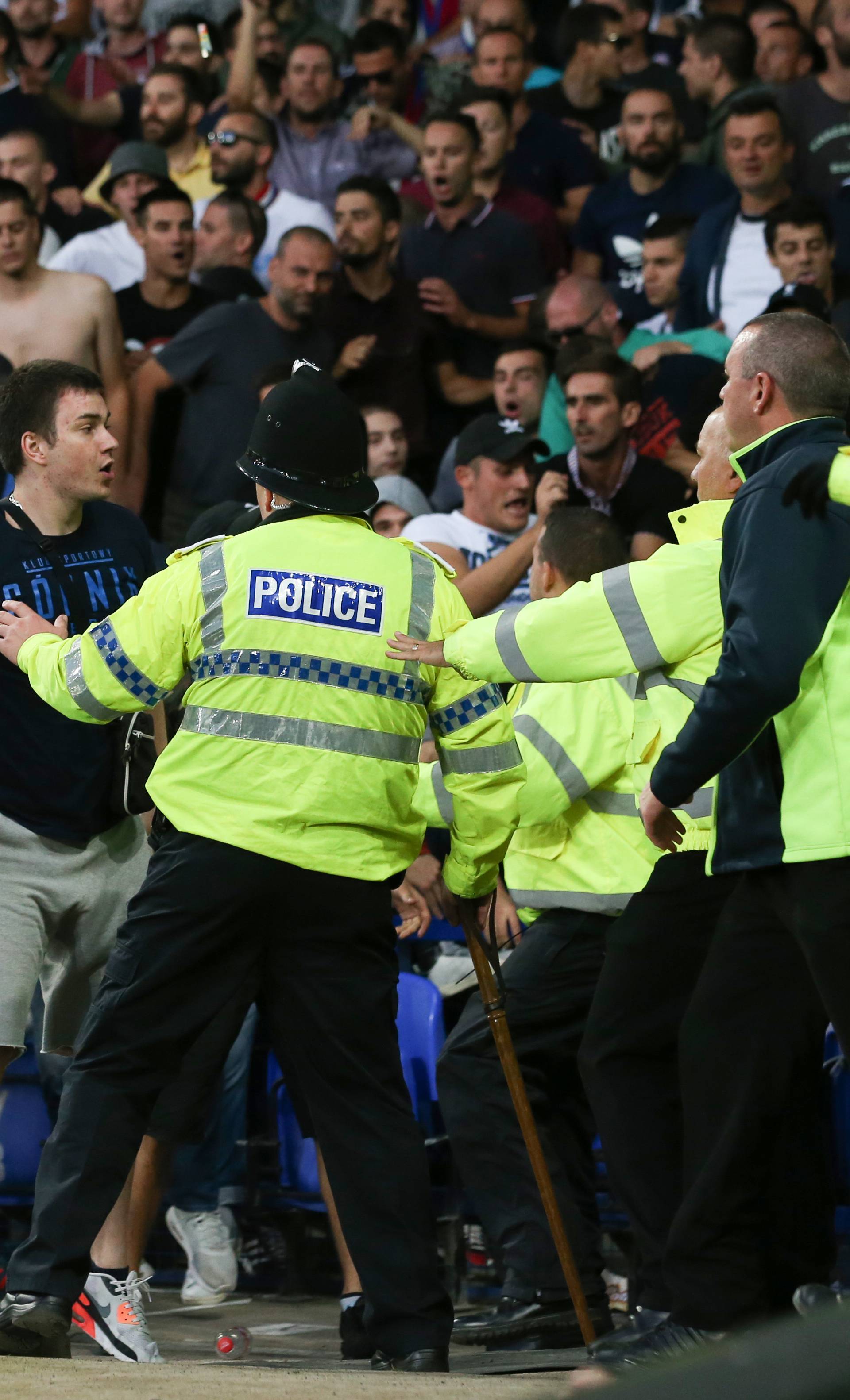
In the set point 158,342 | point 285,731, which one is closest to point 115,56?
point 158,342

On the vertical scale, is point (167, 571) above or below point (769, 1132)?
above

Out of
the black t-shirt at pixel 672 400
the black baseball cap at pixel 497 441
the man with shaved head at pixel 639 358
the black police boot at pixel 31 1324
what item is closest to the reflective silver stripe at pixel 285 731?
the black police boot at pixel 31 1324

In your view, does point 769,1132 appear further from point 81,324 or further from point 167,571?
point 81,324

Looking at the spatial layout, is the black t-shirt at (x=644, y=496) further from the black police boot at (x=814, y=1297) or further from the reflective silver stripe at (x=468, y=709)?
the black police boot at (x=814, y=1297)

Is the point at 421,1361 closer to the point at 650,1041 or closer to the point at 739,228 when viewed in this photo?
the point at 650,1041

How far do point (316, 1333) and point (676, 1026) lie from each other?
1.75m

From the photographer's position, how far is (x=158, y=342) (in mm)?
8445

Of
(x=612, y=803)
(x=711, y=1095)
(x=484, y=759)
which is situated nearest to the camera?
(x=711, y=1095)

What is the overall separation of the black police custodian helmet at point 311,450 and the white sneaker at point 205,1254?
2.71 meters

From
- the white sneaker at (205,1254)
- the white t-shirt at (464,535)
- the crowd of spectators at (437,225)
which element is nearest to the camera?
the white sneaker at (205,1254)

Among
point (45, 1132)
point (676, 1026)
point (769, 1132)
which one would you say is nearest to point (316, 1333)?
point (45, 1132)

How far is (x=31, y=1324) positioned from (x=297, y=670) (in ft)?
4.90

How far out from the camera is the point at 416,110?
10.3 m

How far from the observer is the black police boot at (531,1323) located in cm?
476
